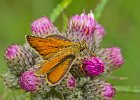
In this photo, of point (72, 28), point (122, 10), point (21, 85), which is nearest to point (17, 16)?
point (122, 10)

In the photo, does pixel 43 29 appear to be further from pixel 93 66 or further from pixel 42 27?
pixel 93 66

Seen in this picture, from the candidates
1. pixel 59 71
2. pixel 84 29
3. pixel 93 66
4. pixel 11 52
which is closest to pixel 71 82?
pixel 93 66

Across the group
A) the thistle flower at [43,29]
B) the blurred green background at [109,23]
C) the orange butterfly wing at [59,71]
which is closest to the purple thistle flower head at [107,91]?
the orange butterfly wing at [59,71]

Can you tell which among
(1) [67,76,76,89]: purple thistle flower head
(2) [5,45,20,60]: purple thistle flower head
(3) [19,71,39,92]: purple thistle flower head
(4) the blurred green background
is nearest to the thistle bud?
(2) [5,45,20,60]: purple thistle flower head

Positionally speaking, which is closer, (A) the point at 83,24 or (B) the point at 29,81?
(B) the point at 29,81

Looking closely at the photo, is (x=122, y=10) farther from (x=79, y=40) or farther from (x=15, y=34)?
(x=79, y=40)

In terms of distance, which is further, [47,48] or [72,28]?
[72,28]
